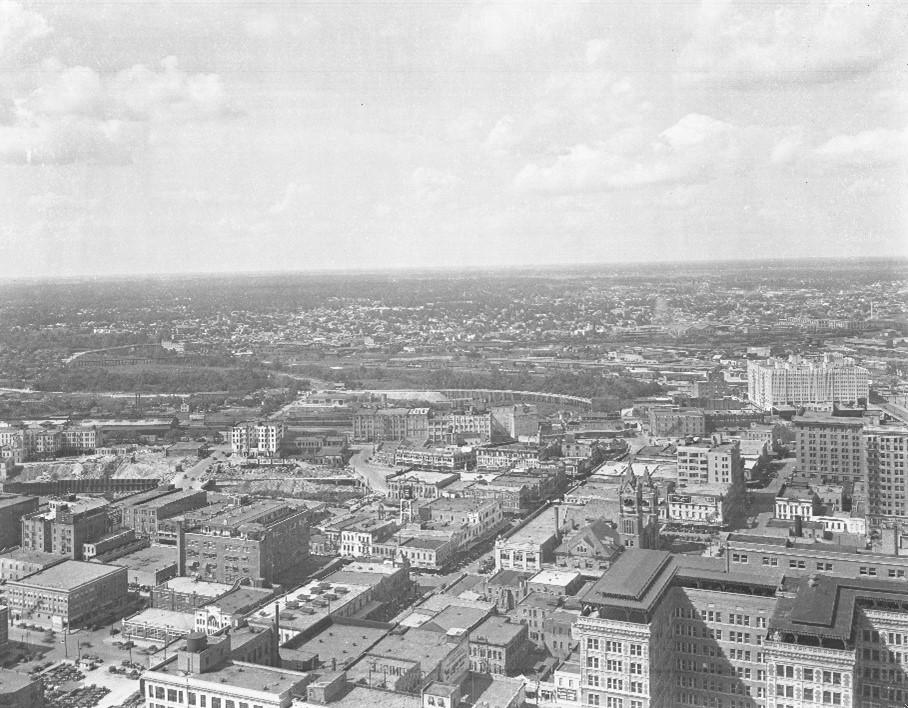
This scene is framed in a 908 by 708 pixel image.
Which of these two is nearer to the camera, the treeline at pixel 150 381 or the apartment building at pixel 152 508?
the apartment building at pixel 152 508

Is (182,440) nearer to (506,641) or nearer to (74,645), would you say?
(74,645)

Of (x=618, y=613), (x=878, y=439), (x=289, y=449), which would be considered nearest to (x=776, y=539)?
(x=878, y=439)

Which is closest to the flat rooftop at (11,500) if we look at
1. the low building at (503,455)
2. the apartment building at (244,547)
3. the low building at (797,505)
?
the apartment building at (244,547)

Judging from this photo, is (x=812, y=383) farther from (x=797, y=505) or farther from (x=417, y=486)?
→ (x=417, y=486)

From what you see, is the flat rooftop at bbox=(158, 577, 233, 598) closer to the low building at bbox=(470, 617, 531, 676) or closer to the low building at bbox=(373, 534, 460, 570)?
the low building at bbox=(373, 534, 460, 570)

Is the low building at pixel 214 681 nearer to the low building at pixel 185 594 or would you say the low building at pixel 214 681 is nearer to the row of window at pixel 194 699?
the row of window at pixel 194 699
